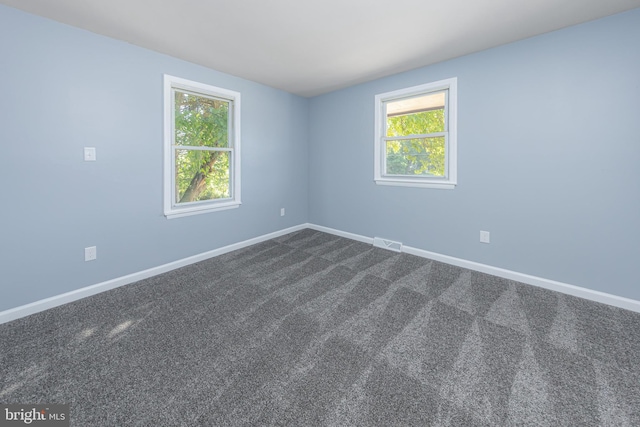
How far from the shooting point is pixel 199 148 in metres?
3.29

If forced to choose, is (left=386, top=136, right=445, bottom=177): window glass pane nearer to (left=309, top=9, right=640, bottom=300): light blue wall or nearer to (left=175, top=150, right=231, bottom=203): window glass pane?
(left=309, top=9, right=640, bottom=300): light blue wall

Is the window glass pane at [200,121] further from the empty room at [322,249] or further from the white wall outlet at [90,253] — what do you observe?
the white wall outlet at [90,253]

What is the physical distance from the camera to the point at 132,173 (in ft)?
8.94

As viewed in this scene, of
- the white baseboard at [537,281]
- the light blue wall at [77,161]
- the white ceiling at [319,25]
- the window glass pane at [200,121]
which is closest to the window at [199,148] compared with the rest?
the window glass pane at [200,121]

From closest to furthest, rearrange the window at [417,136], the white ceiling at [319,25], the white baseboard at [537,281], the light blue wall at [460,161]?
the white ceiling at [319,25]
the light blue wall at [460,161]
the white baseboard at [537,281]
the window at [417,136]

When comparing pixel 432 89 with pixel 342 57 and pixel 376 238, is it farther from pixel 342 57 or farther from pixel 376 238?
pixel 376 238

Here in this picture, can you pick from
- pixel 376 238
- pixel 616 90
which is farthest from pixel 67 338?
pixel 616 90

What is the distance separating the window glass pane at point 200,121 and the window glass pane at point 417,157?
2.33 metres

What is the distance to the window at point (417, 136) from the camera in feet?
10.3

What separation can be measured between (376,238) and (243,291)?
2.10 m

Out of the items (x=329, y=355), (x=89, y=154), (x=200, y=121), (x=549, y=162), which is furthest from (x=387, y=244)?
(x=89, y=154)

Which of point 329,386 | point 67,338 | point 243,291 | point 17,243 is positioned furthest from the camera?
point 243,291

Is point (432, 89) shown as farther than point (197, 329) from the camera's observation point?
Yes

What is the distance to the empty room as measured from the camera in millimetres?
1446
